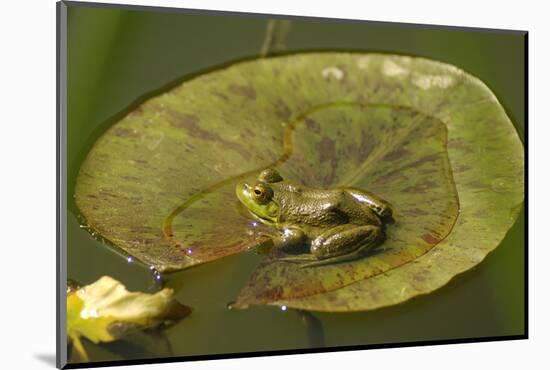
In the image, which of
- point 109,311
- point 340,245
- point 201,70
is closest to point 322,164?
point 340,245

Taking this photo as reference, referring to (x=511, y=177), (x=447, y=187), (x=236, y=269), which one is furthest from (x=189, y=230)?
(x=511, y=177)

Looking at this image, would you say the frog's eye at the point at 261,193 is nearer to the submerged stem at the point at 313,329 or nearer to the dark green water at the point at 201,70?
the dark green water at the point at 201,70

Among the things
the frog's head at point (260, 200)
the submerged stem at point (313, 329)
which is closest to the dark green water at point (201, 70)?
the submerged stem at point (313, 329)

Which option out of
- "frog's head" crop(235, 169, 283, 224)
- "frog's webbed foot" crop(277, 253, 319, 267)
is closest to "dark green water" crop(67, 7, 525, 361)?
"frog's webbed foot" crop(277, 253, 319, 267)

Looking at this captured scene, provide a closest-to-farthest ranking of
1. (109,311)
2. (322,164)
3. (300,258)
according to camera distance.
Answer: (109,311)
(300,258)
(322,164)

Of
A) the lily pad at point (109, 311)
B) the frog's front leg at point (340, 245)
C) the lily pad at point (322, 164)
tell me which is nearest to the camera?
the lily pad at point (109, 311)

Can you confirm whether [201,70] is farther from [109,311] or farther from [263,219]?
[109,311]
